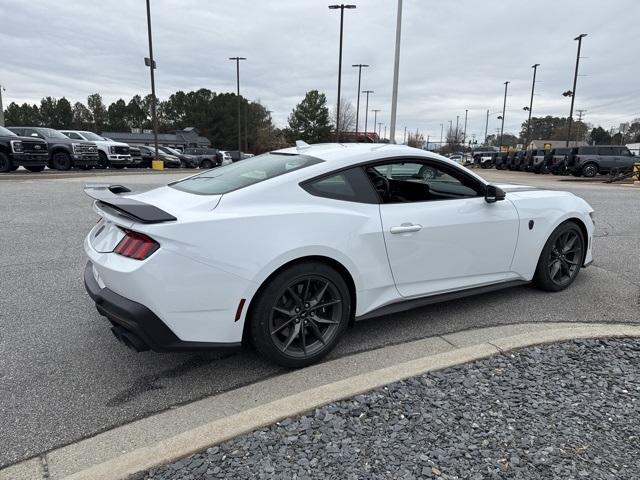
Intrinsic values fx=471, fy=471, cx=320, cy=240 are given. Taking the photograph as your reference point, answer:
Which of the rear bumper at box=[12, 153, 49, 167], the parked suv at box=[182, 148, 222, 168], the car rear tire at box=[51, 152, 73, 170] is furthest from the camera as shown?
the parked suv at box=[182, 148, 222, 168]

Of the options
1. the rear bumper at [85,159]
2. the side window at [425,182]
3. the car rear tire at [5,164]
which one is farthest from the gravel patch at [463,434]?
the rear bumper at [85,159]

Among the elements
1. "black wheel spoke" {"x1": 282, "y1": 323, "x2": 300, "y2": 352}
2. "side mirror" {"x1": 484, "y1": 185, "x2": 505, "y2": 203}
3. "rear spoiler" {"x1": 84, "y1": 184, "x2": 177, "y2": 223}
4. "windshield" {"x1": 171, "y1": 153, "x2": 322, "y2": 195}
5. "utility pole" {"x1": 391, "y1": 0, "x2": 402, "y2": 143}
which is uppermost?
"utility pole" {"x1": 391, "y1": 0, "x2": 402, "y2": 143}

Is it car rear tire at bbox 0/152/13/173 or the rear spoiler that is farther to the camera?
car rear tire at bbox 0/152/13/173

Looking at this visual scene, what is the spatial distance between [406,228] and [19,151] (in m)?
16.8

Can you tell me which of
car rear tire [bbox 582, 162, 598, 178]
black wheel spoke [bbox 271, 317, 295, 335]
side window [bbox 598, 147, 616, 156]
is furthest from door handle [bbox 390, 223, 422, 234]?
side window [bbox 598, 147, 616, 156]

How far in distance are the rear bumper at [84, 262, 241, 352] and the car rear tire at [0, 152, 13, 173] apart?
1646 centimetres

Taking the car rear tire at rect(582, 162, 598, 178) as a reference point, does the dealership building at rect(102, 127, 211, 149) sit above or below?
above

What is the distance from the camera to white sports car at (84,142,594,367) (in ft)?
8.63

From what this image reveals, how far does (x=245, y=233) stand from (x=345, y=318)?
93cm

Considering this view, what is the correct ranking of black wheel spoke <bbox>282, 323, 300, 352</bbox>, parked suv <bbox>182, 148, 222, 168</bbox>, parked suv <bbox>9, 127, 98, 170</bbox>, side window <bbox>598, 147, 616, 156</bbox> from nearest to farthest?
black wheel spoke <bbox>282, 323, 300, 352</bbox> < parked suv <bbox>9, 127, 98, 170</bbox> < side window <bbox>598, 147, 616, 156</bbox> < parked suv <bbox>182, 148, 222, 168</bbox>

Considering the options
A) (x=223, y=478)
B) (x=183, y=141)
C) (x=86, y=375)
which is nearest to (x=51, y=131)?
(x=86, y=375)

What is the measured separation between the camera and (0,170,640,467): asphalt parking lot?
8.45 ft

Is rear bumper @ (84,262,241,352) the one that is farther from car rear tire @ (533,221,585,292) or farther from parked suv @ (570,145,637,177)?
parked suv @ (570,145,637,177)

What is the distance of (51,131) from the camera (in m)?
19.5
